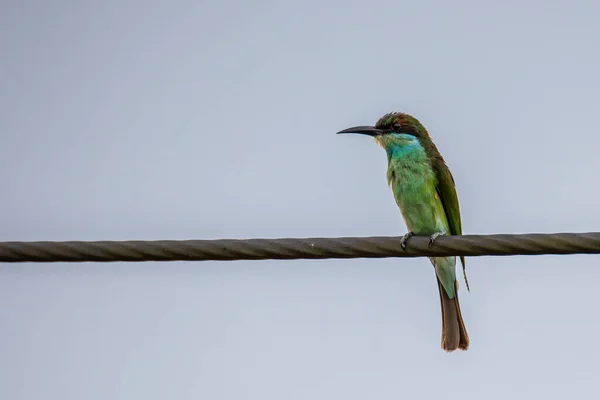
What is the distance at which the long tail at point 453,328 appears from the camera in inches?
202

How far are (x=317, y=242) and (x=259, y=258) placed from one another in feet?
0.70

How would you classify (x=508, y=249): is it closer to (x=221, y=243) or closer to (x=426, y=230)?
(x=221, y=243)

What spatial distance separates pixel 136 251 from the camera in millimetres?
2928

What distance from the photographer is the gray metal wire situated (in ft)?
9.50

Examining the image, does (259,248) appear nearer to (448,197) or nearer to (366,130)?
(448,197)

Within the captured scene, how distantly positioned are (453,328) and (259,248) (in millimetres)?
2521

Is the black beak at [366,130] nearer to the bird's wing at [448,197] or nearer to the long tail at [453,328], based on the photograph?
the bird's wing at [448,197]

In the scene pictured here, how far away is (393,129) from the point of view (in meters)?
5.55

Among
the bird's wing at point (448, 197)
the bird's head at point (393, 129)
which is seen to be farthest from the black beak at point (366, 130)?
the bird's wing at point (448, 197)

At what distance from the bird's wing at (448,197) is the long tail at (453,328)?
184mm

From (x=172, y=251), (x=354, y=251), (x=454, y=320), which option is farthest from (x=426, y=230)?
(x=172, y=251)

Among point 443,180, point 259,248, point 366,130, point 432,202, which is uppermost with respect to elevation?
point 366,130

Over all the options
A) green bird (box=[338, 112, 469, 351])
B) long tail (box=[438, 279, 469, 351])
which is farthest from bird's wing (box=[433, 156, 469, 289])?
long tail (box=[438, 279, 469, 351])

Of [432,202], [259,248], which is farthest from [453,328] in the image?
[259,248]
